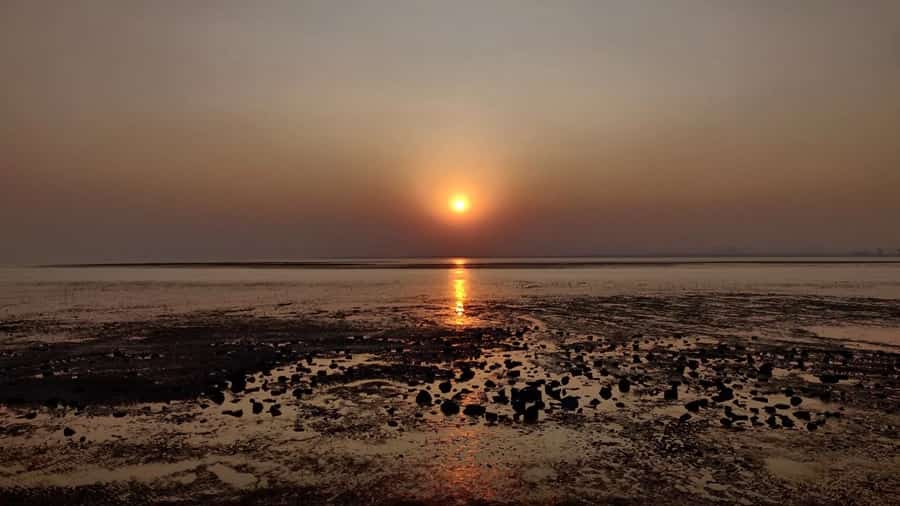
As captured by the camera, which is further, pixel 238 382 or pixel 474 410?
pixel 238 382

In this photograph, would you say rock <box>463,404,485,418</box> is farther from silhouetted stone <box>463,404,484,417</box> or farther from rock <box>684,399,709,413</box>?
rock <box>684,399,709,413</box>

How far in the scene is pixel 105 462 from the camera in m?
12.6

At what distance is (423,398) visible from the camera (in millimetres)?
18000


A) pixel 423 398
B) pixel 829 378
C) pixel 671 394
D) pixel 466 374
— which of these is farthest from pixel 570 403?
pixel 829 378

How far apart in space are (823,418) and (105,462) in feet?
63.1

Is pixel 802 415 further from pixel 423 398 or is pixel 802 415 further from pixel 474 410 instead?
pixel 423 398

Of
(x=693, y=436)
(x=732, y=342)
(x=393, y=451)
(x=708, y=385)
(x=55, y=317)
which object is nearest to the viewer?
(x=393, y=451)

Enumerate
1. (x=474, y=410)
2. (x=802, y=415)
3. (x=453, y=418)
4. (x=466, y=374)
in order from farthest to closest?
(x=466, y=374) < (x=474, y=410) < (x=453, y=418) < (x=802, y=415)

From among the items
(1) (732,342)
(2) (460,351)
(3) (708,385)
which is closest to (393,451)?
(3) (708,385)

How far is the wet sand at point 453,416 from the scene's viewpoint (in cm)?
1124

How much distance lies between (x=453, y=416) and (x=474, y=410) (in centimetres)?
74

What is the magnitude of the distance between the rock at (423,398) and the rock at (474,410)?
60.4 inches

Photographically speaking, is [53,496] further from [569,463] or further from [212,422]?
[569,463]

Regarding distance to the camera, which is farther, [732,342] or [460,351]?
[732,342]
